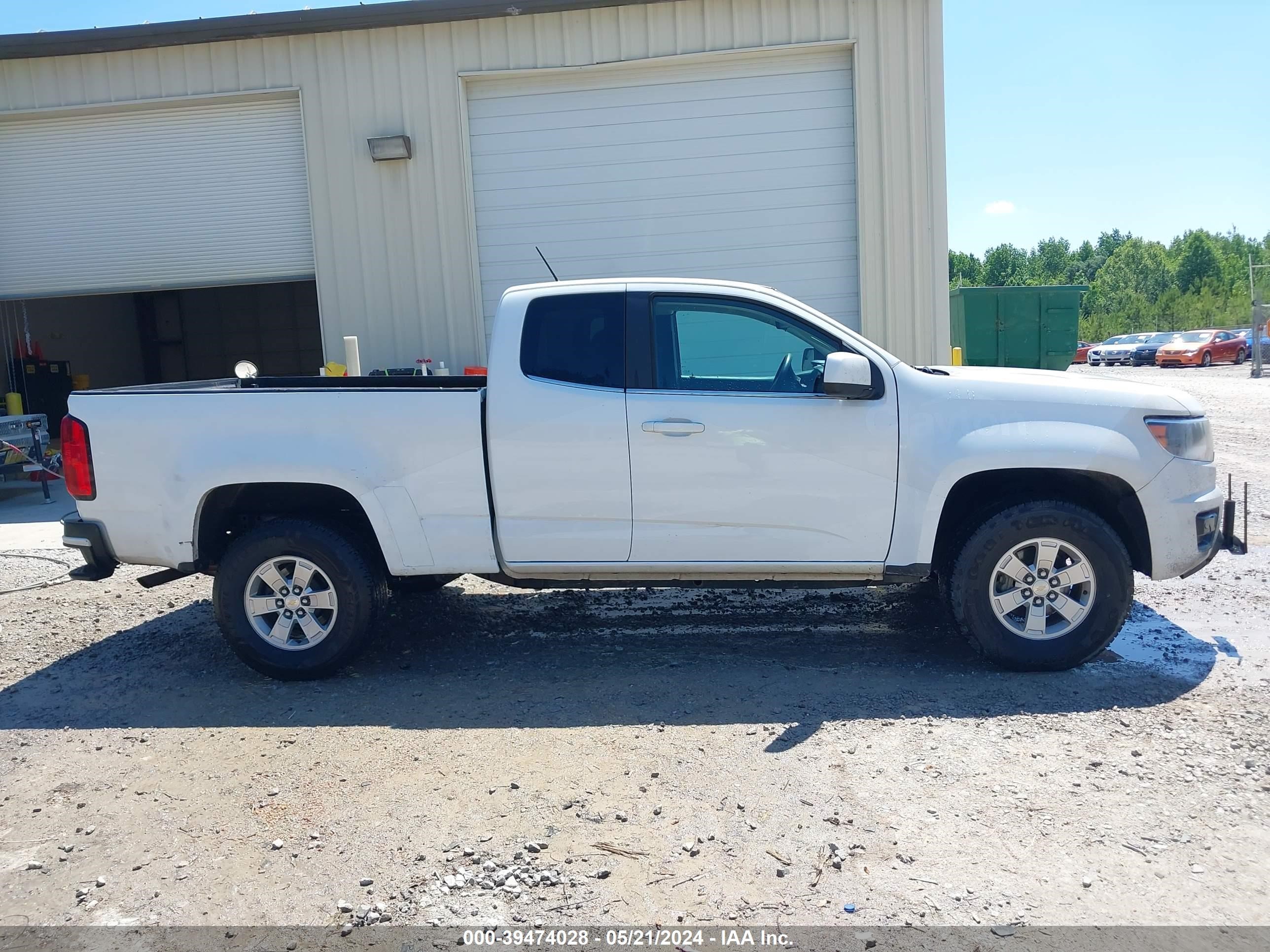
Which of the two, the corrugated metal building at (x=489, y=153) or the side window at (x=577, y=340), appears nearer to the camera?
the side window at (x=577, y=340)

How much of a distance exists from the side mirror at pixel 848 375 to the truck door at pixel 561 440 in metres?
1.05

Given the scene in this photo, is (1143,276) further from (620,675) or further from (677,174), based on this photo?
(620,675)

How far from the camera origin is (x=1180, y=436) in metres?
5.18

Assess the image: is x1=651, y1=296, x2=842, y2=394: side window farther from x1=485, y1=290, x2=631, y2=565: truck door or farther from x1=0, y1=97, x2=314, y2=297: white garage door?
x1=0, y1=97, x2=314, y2=297: white garage door

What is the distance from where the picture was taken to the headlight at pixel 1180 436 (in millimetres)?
5164

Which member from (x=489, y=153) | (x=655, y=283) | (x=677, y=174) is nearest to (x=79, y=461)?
(x=655, y=283)

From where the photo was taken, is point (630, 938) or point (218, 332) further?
point (218, 332)

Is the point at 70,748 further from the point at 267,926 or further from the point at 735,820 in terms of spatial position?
the point at 735,820

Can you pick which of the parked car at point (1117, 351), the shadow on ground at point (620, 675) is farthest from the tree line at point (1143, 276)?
the shadow on ground at point (620, 675)

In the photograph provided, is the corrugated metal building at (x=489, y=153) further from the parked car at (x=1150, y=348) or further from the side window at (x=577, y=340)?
the parked car at (x=1150, y=348)

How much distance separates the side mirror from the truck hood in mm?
453

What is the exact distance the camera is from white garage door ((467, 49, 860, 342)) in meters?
11.3

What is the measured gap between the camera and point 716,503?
5352 millimetres

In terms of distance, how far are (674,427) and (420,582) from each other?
2113 mm
